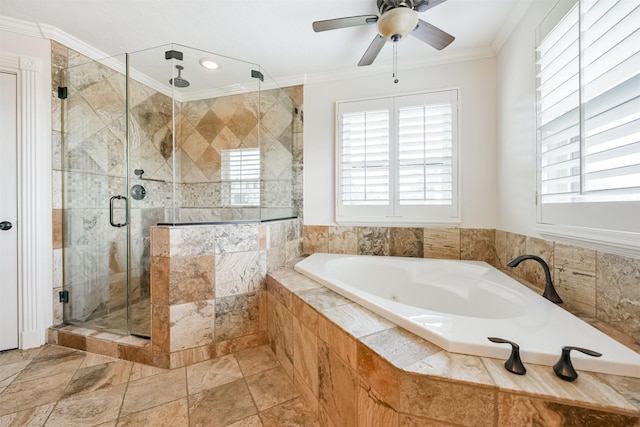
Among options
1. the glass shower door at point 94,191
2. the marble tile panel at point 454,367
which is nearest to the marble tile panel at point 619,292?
the marble tile panel at point 454,367

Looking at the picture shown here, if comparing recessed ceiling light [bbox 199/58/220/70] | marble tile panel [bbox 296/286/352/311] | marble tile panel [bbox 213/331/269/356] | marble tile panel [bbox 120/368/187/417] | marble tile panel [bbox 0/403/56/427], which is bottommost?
marble tile panel [bbox 120/368/187/417]

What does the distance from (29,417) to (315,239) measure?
6.39 feet

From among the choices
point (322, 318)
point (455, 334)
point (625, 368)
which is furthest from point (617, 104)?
point (322, 318)

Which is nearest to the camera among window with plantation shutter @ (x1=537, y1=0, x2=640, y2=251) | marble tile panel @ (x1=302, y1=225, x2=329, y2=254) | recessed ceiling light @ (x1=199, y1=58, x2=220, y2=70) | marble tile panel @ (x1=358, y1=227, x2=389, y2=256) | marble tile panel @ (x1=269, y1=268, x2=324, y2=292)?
window with plantation shutter @ (x1=537, y1=0, x2=640, y2=251)

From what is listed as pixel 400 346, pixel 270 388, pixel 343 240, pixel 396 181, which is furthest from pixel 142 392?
pixel 396 181

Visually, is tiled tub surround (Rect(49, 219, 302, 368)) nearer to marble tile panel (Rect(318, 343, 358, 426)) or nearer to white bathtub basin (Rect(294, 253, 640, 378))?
white bathtub basin (Rect(294, 253, 640, 378))

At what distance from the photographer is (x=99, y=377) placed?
1.42 meters

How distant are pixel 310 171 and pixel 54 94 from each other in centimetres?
206

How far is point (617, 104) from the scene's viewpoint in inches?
33.4

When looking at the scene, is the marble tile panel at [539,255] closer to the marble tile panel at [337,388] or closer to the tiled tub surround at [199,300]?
the marble tile panel at [337,388]

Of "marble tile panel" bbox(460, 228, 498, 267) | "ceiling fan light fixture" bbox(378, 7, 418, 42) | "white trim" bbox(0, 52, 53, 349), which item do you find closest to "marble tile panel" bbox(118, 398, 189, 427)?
"white trim" bbox(0, 52, 53, 349)

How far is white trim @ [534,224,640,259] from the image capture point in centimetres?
81

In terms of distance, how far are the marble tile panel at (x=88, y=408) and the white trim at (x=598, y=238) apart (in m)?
2.25

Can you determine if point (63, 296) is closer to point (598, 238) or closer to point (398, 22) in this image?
point (398, 22)
